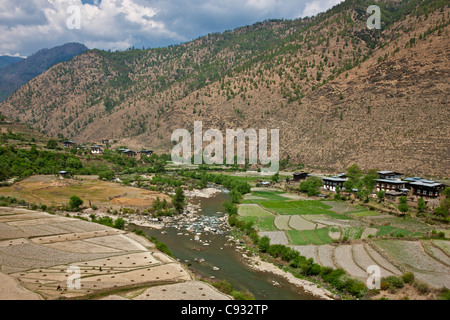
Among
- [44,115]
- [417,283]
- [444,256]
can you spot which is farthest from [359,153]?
[44,115]

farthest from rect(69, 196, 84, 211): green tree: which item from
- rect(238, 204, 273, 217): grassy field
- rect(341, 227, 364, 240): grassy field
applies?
rect(341, 227, 364, 240): grassy field

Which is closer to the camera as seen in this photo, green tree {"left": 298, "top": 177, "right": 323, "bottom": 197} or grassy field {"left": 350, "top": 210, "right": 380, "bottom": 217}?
grassy field {"left": 350, "top": 210, "right": 380, "bottom": 217}

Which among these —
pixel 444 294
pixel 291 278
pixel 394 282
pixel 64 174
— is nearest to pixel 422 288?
pixel 444 294

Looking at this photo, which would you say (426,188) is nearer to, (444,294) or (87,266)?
(444,294)

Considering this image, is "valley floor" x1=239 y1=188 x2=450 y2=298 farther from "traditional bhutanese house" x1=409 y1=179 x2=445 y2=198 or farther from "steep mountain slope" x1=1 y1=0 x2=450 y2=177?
"steep mountain slope" x1=1 y1=0 x2=450 y2=177

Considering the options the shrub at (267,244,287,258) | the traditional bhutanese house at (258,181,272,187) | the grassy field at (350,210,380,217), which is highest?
the traditional bhutanese house at (258,181,272,187)

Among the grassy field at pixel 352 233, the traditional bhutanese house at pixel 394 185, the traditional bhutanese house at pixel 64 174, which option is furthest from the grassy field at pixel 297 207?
the traditional bhutanese house at pixel 64 174

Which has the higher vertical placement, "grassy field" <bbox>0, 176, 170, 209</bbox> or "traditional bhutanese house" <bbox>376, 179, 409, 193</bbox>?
"traditional bhutanese house" <bbox>376, 179, 409, 193</bbox>
